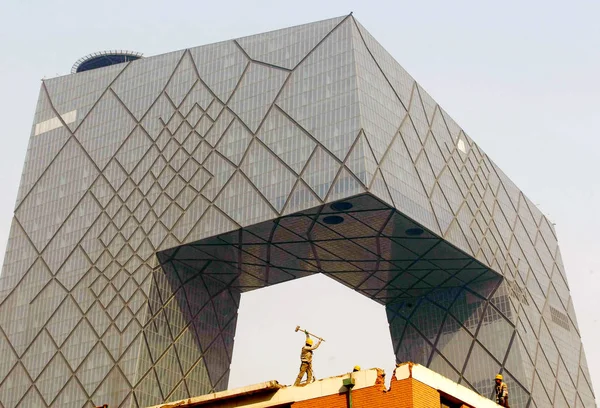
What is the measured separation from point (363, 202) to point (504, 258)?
2121 cm

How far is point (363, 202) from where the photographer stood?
74812mm

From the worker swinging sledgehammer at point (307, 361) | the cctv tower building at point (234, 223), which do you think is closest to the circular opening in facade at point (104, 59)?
the cctv tower building at point (234, 223)

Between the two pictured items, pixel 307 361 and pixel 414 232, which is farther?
pixel 414 232

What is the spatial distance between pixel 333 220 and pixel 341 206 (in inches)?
93.5

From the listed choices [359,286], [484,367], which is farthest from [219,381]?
[484,367]

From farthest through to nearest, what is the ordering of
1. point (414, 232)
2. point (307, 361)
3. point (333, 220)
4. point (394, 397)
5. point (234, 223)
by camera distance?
point (414, 232), point (234, 223), point (333, 220), point (307, 361), point (394, 397)

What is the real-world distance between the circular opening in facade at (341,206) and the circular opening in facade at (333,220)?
4.22ft

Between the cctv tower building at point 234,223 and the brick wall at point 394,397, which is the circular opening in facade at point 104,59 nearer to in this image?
the cctv tower building at point 234,223

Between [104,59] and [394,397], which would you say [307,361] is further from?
[104,59]

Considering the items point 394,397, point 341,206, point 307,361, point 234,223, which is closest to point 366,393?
point 394,397

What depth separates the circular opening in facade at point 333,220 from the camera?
252 ft

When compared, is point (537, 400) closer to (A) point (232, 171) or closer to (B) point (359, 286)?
(B) point (359, 286)

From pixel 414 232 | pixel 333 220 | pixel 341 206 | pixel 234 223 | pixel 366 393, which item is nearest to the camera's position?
pixel 366 393

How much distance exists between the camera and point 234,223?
78250 millimetres
